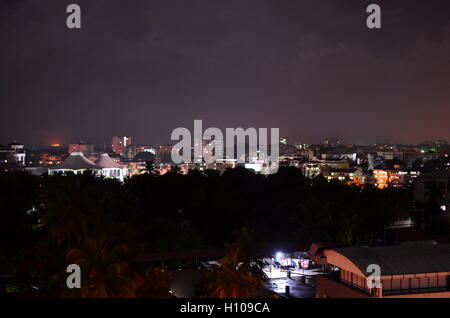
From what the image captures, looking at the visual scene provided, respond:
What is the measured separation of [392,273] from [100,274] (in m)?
8.79

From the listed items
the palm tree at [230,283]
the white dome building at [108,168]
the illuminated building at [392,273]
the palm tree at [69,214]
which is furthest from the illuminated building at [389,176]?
the palm tree at [230,283]

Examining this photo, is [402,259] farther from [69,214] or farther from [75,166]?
[75,166]

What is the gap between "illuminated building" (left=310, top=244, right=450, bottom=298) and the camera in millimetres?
14773

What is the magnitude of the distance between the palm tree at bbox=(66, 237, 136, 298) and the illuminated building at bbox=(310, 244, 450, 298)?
6866 mm

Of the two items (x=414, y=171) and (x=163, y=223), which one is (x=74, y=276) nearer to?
(x=163, y=223)

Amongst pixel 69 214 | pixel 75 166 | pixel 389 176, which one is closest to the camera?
pixel 69 214

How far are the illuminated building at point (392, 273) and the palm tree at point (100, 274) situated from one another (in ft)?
22.5

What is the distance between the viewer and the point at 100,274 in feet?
44.7

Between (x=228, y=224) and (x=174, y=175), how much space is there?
1179 cm

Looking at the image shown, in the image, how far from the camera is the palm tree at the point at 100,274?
1314cm

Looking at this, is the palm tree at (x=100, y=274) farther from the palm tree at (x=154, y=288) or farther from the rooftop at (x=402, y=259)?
the rooftop at (x=402, y=259)

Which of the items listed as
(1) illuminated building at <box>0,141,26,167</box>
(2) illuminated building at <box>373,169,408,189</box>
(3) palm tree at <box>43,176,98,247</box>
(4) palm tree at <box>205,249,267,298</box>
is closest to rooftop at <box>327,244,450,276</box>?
(4) palm tree at <box>205,249,267,298</box>

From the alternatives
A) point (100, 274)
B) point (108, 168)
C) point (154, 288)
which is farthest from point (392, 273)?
point (108, 168)

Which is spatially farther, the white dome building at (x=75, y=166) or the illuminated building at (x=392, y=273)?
the white dome building at (x=75, y=166)
